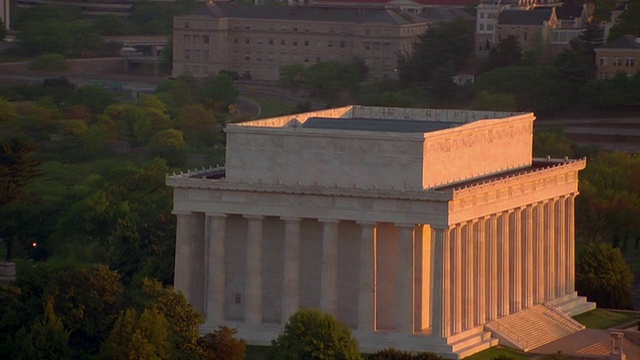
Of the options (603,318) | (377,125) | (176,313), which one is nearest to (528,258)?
(603,318)

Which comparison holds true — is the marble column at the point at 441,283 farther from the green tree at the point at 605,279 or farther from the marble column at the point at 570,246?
the green tree at the point at 605,279

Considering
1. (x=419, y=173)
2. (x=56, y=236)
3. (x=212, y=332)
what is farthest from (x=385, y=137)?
(x=56, y=236)

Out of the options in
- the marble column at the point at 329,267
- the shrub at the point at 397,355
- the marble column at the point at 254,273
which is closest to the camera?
the shrub at the point at 397,355

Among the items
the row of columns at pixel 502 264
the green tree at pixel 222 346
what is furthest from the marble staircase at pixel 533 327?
the green tree at pixel 222 346

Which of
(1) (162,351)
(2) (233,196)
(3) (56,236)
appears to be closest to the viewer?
(1) (162,351)

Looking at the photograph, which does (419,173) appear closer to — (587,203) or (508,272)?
(508,272)

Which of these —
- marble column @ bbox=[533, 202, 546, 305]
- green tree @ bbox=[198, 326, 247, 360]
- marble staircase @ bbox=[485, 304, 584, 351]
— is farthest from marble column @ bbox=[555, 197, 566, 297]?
green tree @ bbox=[198, 326, 247, 360]

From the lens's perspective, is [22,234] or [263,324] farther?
[22,234]
